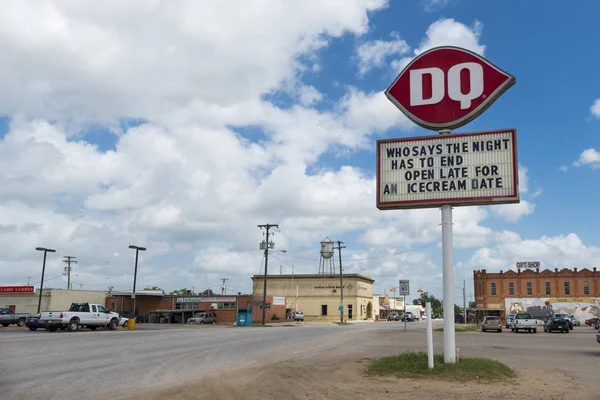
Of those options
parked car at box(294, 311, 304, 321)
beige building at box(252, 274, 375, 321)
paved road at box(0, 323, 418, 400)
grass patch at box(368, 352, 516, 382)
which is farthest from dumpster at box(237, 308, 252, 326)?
grass patch at box(368, 352, 516, 382)

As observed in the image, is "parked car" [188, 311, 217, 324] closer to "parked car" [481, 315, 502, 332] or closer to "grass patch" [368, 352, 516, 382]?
"parked car" [481, 315, 502, 332]

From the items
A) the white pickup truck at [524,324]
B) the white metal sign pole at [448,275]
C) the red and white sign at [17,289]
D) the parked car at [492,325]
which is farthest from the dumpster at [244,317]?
the white metal sign pole at [448,275]

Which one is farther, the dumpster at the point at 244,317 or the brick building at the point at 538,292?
the brick building at the point at 538,292

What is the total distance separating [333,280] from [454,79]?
73671 millimetres

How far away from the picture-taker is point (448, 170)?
14031 mm

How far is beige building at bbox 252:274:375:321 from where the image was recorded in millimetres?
85562

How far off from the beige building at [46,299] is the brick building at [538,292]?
57.1 m

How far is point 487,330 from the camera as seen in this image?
4456 centimetres

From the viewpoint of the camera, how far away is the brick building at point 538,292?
76.2 m

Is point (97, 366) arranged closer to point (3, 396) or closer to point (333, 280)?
point (3, 396)

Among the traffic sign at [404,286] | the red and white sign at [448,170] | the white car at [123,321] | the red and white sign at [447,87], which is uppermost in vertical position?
the red and white sign at [447,87]

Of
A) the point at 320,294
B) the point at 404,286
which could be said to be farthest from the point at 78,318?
the point at 320,294

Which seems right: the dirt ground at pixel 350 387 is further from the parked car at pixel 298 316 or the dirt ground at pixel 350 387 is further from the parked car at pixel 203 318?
the parked car at pixel 298 316

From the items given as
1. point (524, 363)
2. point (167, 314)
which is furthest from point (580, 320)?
point (524, 363)
